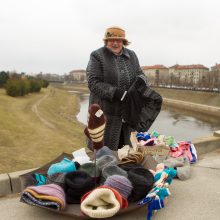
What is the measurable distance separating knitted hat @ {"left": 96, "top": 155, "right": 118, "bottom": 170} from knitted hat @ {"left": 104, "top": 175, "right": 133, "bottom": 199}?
439 mm

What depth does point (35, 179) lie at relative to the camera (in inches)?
120

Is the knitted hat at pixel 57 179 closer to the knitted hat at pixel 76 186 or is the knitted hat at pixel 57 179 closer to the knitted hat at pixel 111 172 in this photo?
the knitted hat at pixel 76 186

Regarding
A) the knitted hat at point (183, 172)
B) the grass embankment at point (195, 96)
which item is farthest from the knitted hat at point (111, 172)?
the grass embankment at point (195, 96)

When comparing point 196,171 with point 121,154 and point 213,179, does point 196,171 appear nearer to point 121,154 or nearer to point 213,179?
point 213,179

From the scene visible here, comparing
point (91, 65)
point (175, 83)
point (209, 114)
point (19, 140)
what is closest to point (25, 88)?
point (209, 114)

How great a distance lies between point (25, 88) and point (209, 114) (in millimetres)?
23595

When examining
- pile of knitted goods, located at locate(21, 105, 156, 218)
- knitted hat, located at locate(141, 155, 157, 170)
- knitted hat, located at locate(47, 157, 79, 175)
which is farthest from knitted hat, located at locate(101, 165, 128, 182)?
knitted hat, located at locate(141, 155, 157, 170)

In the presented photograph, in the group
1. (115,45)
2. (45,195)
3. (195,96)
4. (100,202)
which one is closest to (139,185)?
(100,202)

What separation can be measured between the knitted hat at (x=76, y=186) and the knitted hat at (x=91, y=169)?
0.17 meters

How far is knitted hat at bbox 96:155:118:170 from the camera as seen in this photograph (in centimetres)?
321

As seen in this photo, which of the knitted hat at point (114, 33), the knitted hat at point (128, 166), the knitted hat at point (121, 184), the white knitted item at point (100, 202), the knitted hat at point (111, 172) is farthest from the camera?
the knitted hat at point (114, 33)

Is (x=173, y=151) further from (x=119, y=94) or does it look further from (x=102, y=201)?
(x=102, y=201)

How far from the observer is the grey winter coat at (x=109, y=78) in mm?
3621

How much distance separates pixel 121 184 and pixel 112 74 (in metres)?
1.47
